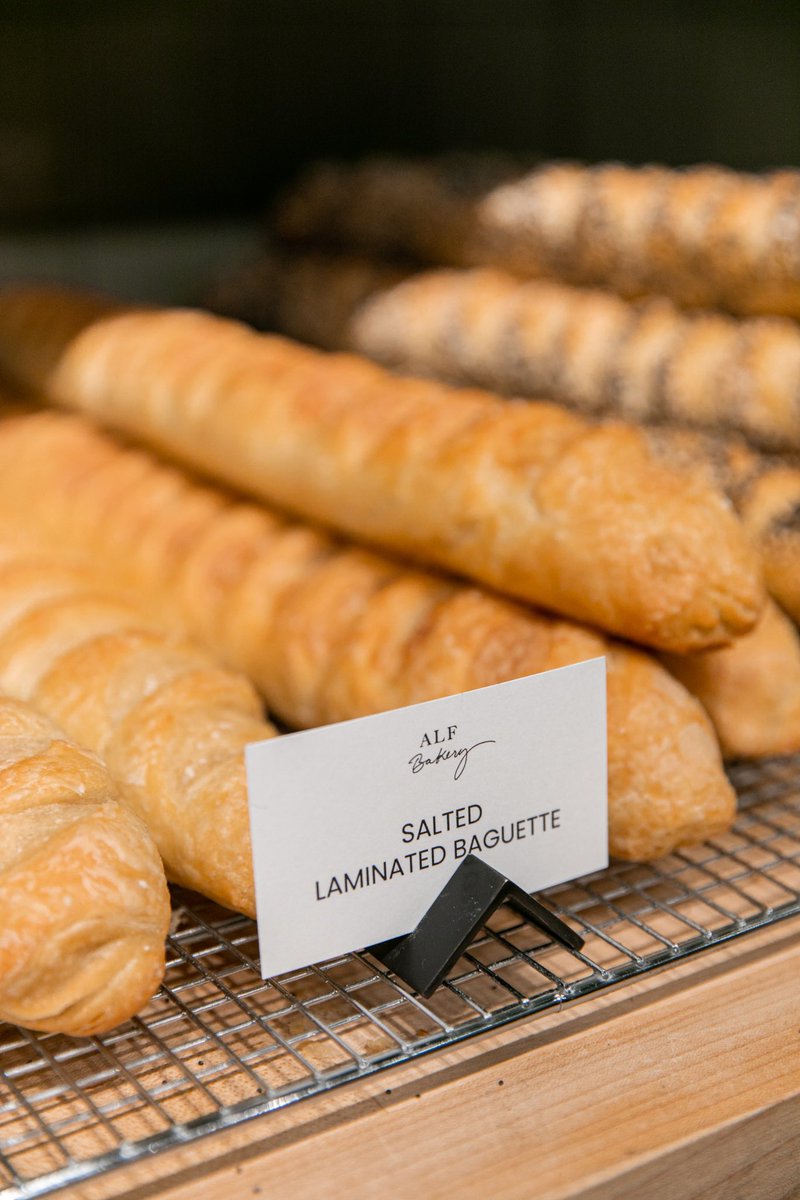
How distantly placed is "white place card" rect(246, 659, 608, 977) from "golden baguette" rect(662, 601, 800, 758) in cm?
22

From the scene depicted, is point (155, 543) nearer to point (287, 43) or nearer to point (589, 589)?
point (589, 589)

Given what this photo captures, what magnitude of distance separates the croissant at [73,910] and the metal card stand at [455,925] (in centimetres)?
19

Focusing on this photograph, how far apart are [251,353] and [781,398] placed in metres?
0.61

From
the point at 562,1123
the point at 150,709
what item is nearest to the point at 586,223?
the point at 150,709

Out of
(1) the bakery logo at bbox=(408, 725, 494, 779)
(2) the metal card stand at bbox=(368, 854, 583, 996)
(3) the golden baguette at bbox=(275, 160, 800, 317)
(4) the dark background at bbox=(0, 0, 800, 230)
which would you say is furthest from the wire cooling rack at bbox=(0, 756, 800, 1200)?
(4) the dark background at bbox=(0, 0, 800, 230)

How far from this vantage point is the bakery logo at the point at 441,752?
3.12ft

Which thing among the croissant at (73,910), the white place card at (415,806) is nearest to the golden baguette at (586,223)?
the white place card at (415,806)

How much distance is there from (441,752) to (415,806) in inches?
1.7

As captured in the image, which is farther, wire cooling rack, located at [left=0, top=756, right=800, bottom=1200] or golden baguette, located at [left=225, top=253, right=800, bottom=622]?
golden baguette, located at [left=225, top=253, right=800, bottom=622]

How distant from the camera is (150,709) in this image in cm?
110

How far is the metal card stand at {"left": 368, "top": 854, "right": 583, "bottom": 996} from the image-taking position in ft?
3.09

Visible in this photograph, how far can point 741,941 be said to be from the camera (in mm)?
1052

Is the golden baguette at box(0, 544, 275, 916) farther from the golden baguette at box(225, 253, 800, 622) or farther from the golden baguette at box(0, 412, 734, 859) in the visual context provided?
the golden baguette at box(225, 253, 800, 622)


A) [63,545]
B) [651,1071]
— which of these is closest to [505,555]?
[651,1071]
